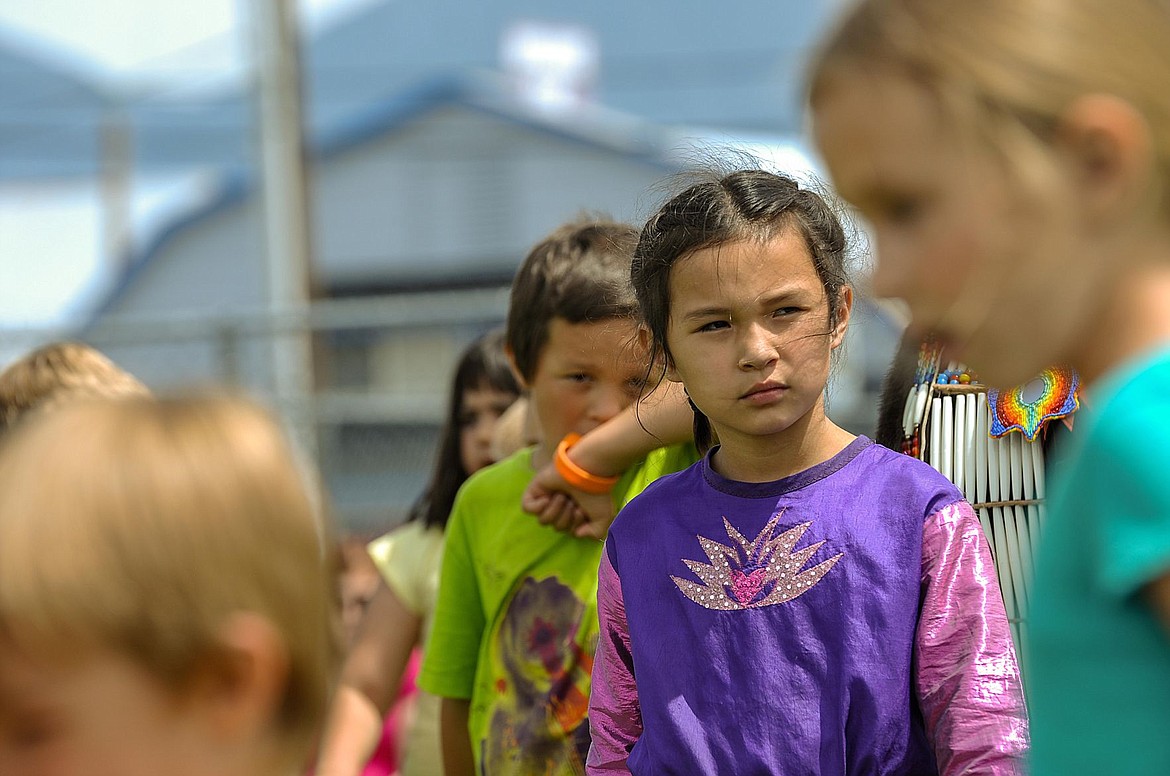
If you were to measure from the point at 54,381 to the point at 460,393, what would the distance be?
1558mm

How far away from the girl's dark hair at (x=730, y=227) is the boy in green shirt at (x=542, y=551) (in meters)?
0.37

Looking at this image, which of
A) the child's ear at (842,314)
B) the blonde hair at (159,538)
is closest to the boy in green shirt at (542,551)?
the child's ear at (842,314)

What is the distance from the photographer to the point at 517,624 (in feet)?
10.3

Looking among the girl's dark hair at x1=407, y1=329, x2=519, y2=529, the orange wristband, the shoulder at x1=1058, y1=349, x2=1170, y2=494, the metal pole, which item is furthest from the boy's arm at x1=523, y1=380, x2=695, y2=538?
the metal pole

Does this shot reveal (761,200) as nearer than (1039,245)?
No

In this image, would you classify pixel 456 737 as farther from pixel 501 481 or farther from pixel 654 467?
pixel 654 467

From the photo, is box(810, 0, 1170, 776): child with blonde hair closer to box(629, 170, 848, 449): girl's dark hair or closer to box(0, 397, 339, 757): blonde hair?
box(0, 397, 339, 757): blonde hair

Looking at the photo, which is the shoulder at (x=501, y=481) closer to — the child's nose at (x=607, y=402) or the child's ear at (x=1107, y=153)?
the child's nose at (x=607, y=402)

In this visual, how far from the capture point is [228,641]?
1369 mm

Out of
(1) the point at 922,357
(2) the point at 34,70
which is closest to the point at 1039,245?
(1) the point at 922,357

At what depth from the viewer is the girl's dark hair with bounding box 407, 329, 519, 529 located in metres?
4.40

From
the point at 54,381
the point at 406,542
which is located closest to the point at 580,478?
the point at 54,381

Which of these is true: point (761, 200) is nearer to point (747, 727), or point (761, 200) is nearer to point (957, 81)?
point (747, 727)

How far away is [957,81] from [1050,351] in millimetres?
242
